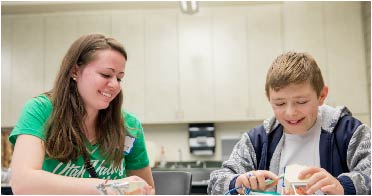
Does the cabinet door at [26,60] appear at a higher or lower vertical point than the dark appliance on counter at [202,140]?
higher

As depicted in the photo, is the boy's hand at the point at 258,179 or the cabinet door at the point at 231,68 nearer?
the boy's hand at the point at 258,179

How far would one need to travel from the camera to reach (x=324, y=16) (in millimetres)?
4070

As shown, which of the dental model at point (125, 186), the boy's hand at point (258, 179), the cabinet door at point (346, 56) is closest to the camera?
the dental model at point (125, 186)

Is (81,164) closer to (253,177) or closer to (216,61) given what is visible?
(253,177)

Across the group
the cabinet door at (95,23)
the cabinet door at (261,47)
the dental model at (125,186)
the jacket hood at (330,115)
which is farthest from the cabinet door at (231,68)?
the dental model at (125,186)

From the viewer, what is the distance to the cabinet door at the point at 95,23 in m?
4.32

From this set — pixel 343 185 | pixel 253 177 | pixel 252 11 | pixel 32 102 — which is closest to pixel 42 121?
pixel 32 102

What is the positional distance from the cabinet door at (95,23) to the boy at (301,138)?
11.0 ft

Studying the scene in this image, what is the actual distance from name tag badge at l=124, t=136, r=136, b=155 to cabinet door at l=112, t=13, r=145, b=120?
2761 mm

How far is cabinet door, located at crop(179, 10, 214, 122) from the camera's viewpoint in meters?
4.09

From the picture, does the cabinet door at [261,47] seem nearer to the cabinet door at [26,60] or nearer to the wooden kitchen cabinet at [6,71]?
the cabinet door at [26,60]

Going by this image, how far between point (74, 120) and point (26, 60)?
344cm

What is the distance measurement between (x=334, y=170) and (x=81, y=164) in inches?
29.8

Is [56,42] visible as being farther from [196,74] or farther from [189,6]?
[189,6]
